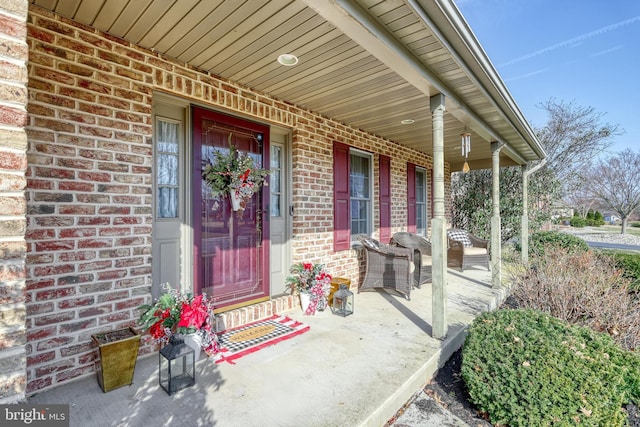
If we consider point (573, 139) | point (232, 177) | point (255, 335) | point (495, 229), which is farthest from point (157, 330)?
point (573, 139)

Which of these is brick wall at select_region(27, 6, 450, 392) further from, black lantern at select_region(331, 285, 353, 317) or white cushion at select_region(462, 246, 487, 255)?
white cushion at select_region(462, 246, 487, 255)

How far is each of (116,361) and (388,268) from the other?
323 centimetres

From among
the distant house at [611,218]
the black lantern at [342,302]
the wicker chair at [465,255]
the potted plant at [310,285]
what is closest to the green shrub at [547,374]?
the black lantern at [342,302]

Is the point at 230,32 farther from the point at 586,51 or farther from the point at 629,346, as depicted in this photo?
the point at 586,51

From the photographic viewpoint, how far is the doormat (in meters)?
2.57

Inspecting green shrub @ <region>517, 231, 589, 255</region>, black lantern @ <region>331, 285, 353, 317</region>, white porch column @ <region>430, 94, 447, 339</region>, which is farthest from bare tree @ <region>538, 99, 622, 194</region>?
black lantern @ <region>331, 285, 353, 317</region>

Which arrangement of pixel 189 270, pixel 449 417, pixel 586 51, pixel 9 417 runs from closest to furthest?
pixel 9 417 → pixel 449 417 → pixel 189 270 → pixel 586 51

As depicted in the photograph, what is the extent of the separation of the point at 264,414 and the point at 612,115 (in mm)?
11688

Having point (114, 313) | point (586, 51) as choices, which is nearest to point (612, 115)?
point (586, 51)

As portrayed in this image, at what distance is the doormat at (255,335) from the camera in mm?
2570

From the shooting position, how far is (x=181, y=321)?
7.26ft

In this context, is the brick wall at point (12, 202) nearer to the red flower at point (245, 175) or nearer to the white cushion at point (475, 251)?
the red flower at point (245, 175)

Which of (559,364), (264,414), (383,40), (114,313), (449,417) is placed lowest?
(449,417)

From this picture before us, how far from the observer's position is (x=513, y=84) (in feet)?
56.0
